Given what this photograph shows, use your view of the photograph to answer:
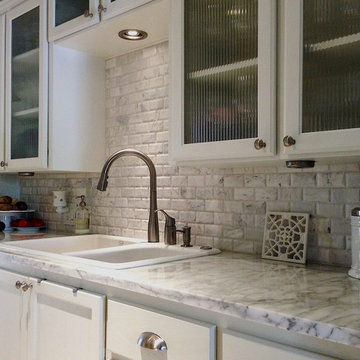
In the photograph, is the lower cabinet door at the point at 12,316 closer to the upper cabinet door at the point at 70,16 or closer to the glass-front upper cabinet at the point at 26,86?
the glass-front upper cabinet at the point at 26,86

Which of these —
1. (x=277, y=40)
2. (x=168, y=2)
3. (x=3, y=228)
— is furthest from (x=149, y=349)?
(x=3, y=228)

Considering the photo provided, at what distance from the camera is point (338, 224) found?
1.53 m

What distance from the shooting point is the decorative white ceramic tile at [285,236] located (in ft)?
5.19

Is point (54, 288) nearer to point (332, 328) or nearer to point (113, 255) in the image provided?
point (113, 255)

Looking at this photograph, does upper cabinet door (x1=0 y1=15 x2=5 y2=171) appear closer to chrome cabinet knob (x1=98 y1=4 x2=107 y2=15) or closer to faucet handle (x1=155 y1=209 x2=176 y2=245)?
chrome cabinet knob (x1=98 y1=4 x2=107 y2=15)

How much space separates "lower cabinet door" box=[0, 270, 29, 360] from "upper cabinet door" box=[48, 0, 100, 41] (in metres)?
1.20

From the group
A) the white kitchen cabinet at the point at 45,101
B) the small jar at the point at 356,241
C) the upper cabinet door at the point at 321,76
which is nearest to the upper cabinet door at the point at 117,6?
the white kitchen cabinet at the point at 45,101

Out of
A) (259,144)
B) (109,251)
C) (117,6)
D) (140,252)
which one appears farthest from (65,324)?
(117,6)

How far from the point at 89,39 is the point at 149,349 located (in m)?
1.57

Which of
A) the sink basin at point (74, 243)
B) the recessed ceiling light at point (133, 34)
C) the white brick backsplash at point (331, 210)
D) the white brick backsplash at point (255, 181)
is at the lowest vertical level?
the sink basin at point (74, 243)

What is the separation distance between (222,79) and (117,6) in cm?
67

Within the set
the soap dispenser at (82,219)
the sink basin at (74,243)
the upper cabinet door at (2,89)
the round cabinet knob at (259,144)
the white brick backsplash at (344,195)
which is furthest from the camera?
the upper cabinet door at (2,89)

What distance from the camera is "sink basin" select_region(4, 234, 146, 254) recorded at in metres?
2.26

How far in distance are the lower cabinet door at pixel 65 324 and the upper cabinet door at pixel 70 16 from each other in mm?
1223
